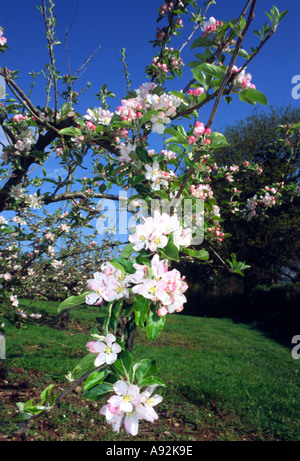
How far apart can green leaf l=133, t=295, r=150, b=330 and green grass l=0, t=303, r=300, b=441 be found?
272 cm

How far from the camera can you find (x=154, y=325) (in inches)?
38.4

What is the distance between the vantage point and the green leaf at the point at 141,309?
3.10 ft

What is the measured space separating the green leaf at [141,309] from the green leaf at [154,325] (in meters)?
0.02

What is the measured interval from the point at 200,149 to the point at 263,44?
445 millimetres

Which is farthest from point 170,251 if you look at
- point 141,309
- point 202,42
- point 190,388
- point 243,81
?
point 190,388

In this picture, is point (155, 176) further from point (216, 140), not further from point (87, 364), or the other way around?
point (87, 364)

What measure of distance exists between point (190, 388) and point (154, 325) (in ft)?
12.9

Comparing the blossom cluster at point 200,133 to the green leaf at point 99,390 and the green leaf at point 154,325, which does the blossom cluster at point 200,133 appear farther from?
the green leaf at point 99,390

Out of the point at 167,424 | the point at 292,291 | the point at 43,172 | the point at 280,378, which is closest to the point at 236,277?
the point at 292,291

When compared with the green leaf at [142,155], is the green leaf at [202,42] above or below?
above

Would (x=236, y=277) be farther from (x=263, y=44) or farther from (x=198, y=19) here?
(x=263, y=44)

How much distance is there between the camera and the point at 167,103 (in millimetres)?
1406

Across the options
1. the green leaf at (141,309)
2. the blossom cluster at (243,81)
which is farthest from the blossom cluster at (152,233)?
the blossom cluster at (243,81)

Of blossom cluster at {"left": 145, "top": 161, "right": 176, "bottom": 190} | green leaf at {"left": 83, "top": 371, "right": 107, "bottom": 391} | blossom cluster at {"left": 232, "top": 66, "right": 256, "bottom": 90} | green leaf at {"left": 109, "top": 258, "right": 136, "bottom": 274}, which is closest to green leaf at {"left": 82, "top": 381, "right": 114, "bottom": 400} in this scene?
green leaf at {"left": 83, "top": 371, "right": 107, "bottom": 391}
